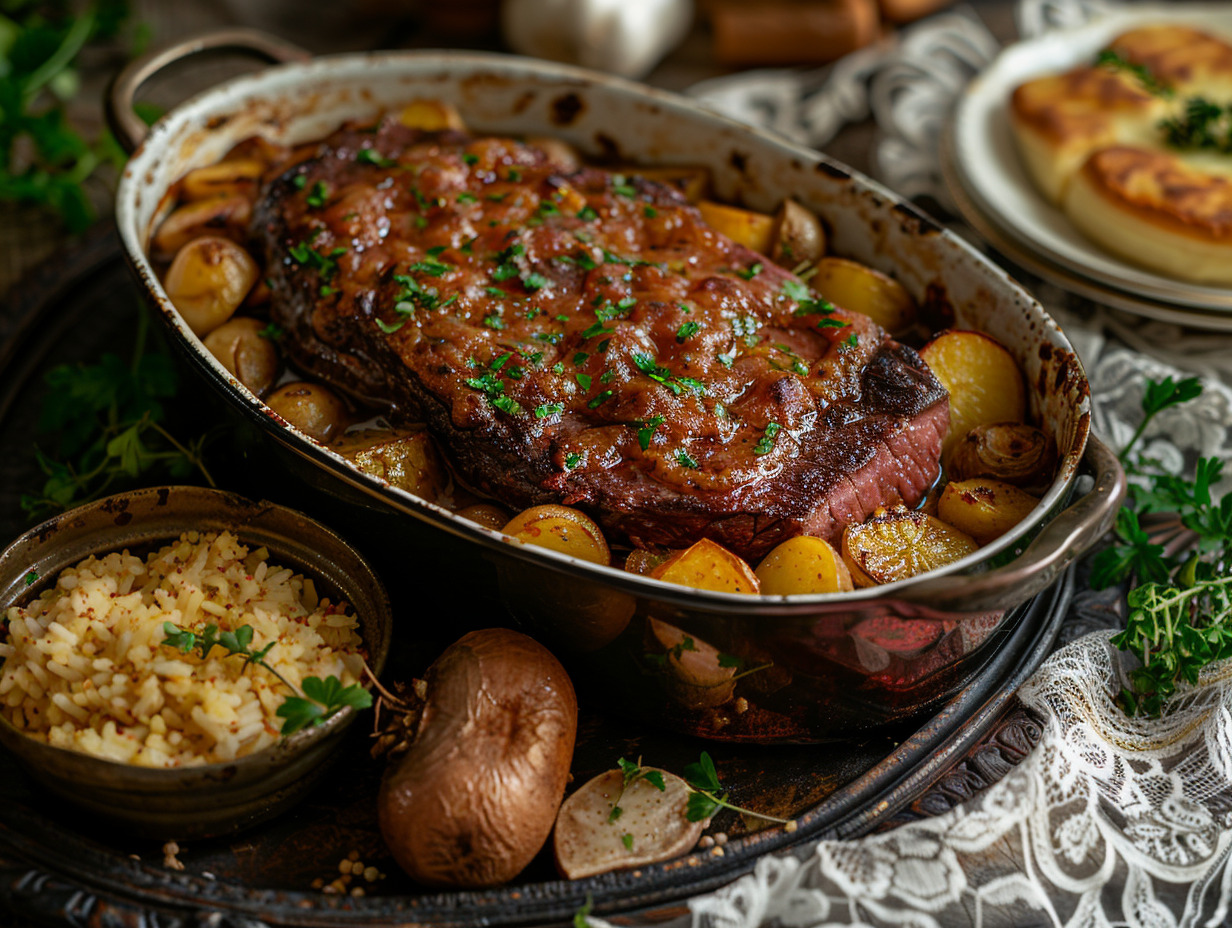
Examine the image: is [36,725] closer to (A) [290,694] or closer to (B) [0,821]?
(B) [0,821]

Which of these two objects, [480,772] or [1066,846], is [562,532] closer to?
[480,772]

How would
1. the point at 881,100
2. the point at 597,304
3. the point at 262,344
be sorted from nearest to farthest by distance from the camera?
the point at 597,304, the point at 262,344, the point at 881,100

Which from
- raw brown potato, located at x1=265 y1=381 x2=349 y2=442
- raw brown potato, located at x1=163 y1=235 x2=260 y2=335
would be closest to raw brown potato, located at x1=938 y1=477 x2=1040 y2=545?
raw brown potato, located at x1=265 y1=381 x2=349 y2=442

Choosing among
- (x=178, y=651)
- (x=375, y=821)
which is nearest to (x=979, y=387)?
(x=375, y=821)

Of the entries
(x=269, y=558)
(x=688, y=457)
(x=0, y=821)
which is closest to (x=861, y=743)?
(x=688, y=457)

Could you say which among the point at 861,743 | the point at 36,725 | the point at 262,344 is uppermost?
the point at 262,344

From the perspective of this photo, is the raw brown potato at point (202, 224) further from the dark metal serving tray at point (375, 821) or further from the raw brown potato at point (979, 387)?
the raw brown potato at point (979, 387)

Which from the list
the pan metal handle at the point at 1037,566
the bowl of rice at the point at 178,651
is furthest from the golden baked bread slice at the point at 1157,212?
the bowl of rice at the point at 178,651
